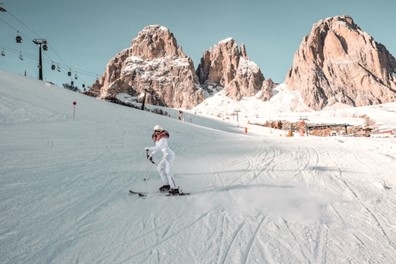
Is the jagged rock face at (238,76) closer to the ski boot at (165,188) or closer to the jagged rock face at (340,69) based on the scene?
the jagged rock face at (340,69)

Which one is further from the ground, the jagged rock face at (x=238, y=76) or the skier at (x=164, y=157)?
the jagged rock face at (x=238, y=76)

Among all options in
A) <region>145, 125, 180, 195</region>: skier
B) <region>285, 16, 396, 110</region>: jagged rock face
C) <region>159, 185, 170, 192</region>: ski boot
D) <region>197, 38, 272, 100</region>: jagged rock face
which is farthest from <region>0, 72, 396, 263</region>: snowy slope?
<region>197, 38, 272, 100</region>: jagged rock face

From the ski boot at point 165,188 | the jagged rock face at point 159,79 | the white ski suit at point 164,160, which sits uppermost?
the jagged rock face at point 159,79

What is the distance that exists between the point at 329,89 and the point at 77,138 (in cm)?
15585

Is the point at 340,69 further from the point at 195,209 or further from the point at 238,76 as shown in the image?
the point at 195,209

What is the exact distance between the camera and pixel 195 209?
21.7ft

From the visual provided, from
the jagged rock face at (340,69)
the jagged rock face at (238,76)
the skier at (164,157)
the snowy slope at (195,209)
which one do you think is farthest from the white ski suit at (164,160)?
the jagged rock face at (238,76)

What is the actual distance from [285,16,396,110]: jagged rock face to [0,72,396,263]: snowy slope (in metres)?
145

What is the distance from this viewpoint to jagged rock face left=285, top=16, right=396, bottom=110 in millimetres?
149375

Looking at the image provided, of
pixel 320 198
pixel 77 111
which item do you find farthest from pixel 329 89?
pixel 320 198

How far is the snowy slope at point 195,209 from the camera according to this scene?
4.63m

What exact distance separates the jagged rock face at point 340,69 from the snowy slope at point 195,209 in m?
145

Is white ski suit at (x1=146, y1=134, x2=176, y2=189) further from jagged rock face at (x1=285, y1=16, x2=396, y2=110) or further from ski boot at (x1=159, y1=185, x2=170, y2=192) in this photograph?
jagged rock face at (x1=285, y1=16, x2=396, y2=110)

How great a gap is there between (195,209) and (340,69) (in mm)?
171489
